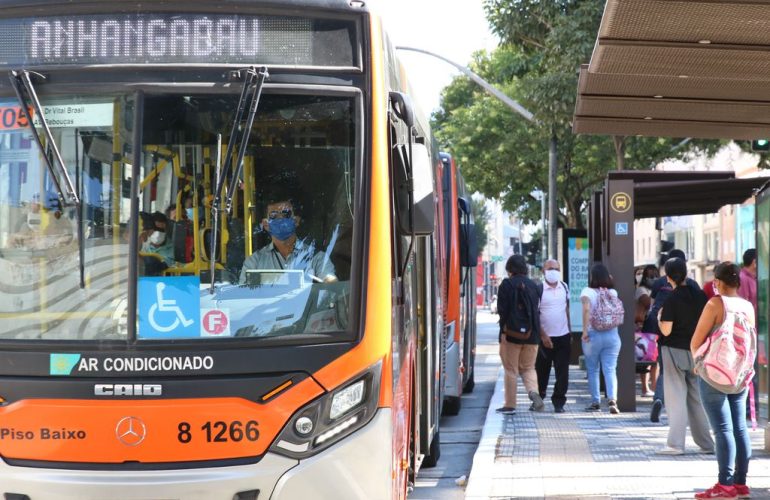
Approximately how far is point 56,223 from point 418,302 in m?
3.63

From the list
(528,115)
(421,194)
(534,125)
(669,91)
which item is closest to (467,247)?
(669,91)

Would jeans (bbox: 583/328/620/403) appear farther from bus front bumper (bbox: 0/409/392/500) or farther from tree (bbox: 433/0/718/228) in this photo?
bus front bumper (bbox: 0/409/392/500)

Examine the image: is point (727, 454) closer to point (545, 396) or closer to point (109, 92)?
point (109, 92)

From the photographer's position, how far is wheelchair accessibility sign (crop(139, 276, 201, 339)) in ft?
19.4

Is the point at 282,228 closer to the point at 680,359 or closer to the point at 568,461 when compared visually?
the point at 568,461

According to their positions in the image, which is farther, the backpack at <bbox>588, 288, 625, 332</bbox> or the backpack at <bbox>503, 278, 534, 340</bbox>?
the backpack at <bbox>503, 278, 534, 340</bbox>

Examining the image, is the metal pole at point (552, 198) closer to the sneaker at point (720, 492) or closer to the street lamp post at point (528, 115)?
the street lamp post at point (528, 115)

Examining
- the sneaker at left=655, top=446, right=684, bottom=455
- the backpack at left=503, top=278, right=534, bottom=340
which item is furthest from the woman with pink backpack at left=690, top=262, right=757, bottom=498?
the backpack at left=503, top=278, right=534, bottom=340

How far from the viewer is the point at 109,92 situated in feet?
20.2

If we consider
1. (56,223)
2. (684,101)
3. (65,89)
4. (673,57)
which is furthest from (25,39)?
(684,101)

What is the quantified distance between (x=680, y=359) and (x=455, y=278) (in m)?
4.65

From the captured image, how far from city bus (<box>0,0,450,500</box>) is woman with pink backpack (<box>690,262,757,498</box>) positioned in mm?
3066

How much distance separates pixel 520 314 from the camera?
49.1ft

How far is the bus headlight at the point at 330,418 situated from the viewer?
579cm
